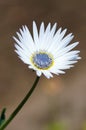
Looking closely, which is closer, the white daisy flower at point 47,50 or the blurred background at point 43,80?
the white daisy flower at point 47,50

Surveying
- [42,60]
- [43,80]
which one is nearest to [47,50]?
[42,60]

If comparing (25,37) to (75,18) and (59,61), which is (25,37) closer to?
(59,61)

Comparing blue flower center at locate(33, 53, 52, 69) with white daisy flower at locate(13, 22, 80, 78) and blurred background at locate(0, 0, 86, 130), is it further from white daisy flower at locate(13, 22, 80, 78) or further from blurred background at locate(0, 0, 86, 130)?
blurred background at locate(0, 0, 86, 130)

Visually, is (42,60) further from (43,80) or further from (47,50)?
(43,80)

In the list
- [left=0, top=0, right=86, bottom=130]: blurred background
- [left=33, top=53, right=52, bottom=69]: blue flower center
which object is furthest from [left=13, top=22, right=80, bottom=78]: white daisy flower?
[left=0, top=0, right=86, bottom=130]: blurred background

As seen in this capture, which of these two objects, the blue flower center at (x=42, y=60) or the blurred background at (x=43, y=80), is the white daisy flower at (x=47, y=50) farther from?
the blurred background at (x=43, y=80)

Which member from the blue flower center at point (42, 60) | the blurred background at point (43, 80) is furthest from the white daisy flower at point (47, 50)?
the blurred background at point (43, 80)

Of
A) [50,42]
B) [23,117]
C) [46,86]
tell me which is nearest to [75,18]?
[46,86]
